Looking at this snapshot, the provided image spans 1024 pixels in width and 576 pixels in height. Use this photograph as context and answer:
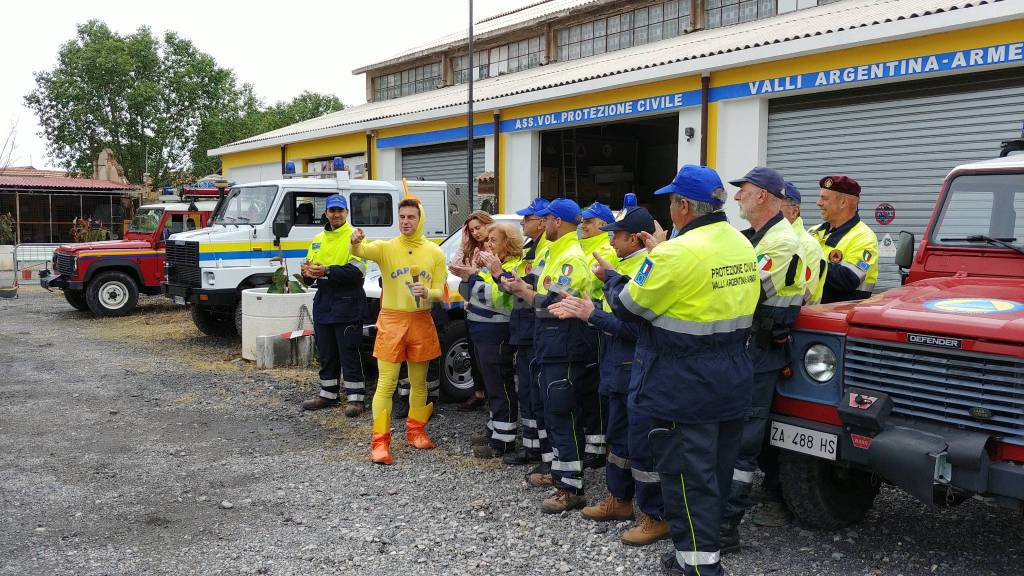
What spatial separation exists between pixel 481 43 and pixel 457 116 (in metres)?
6.57

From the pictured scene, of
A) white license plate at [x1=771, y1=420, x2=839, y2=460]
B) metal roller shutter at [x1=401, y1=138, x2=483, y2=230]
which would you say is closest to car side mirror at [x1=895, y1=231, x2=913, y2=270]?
white license plate at [x1=771, y1=420, x2=839, y2=460]

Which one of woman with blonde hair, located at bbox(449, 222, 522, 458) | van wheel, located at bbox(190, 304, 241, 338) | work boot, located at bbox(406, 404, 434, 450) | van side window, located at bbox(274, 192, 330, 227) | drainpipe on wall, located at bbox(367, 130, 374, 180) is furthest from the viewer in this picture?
drainpipe on wall, located at bbox(367, 130, 374, 180)

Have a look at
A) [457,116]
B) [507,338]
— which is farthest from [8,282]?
[507,338]

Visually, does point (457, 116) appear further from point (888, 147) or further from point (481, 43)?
point (888, 147)

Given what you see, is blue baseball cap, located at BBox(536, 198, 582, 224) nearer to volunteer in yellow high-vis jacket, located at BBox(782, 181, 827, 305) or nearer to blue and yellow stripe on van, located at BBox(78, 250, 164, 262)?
volunteer in yellow high-vis jacket, located at BBox(782, 181, 827, 305)

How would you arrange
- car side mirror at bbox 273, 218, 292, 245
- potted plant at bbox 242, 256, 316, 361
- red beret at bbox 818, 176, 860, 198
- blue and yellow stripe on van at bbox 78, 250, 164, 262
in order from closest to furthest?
red beret at bbox 818, 176, 860, 198 < potted plant at bbox 242, 256, 316, 361 < car side mirror at bbox 273, 218, 292, 245 < blue and yellow stripe on van at bbox 78, 250, 164, 262

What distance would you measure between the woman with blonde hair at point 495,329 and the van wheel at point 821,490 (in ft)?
7.12

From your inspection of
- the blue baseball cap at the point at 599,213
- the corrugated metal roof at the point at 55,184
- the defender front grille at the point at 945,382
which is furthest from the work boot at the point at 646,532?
the corrugated metal roof at the point at 55,184

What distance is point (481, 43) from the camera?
73.3ft

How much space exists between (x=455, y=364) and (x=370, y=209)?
15.0 ft

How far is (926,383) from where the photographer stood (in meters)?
3.63

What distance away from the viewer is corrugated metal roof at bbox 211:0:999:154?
1042 centimetres

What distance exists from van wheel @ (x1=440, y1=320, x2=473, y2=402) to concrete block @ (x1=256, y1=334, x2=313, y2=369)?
2.53 metres

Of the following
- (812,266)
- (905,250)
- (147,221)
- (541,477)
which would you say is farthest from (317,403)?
(147,221)
